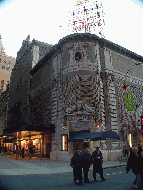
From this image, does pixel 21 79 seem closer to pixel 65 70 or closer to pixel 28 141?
pixel 28 141

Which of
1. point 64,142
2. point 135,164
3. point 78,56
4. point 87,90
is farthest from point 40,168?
point 78,56

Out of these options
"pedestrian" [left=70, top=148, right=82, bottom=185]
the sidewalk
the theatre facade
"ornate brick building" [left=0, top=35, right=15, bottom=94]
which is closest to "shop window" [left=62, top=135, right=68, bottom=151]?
the theatre facade

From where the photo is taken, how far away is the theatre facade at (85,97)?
21.8m

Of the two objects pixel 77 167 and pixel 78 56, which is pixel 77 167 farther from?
pixel 78 56

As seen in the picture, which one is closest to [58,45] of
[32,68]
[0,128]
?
[32,68]

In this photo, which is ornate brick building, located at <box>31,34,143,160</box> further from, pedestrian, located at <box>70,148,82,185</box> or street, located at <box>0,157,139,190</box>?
pedestrian, located at <box>70,148,82,185</box>

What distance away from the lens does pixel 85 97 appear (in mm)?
22562

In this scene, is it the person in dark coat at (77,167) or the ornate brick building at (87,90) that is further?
the ornate brick building at (87,90)

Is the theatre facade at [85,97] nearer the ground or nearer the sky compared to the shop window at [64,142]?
nearer the sky

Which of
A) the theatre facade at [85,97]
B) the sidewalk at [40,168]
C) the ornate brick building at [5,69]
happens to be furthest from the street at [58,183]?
the ornate brick building at [5,69]

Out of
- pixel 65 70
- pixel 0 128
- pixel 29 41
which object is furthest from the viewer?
pixel 0 128

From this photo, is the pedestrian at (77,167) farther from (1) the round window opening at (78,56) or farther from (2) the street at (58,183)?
(1) the round window opening at (78,56)

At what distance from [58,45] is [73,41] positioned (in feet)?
8.70

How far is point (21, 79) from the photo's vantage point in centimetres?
4097
